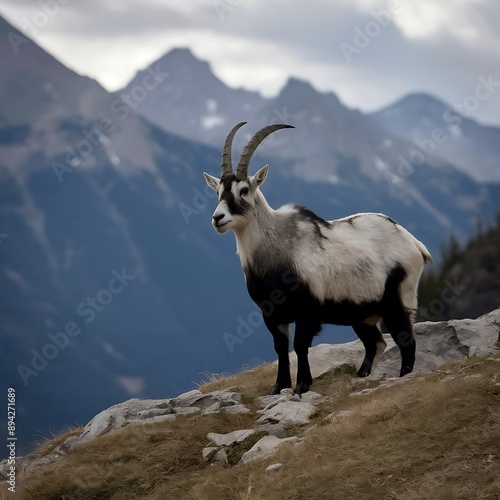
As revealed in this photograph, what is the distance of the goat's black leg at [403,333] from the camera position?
15812 mm

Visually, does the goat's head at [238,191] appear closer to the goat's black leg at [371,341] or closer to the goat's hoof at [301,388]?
the goat's hoof at [301,388]

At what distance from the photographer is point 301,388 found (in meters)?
14.9

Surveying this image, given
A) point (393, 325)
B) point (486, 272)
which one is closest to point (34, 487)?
point (393, 325)

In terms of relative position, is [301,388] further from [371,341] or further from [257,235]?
[257,235]

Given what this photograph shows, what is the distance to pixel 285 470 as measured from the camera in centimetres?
1098

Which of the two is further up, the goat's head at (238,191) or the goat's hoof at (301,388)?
the goat's head at (238,191)

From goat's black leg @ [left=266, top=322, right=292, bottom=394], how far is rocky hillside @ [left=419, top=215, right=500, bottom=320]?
55134 millimetres

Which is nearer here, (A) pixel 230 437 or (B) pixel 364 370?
(A) pixel 230 437

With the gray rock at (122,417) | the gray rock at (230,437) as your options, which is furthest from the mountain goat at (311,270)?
the gray rock at (230,437)

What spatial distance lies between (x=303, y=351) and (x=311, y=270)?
1.34 metres

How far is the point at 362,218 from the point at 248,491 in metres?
7.11

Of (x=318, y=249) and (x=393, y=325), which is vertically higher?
(x=318, y=249)

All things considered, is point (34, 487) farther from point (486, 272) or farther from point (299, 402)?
point (486, 272)

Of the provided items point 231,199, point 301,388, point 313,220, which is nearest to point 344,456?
point 301,388
